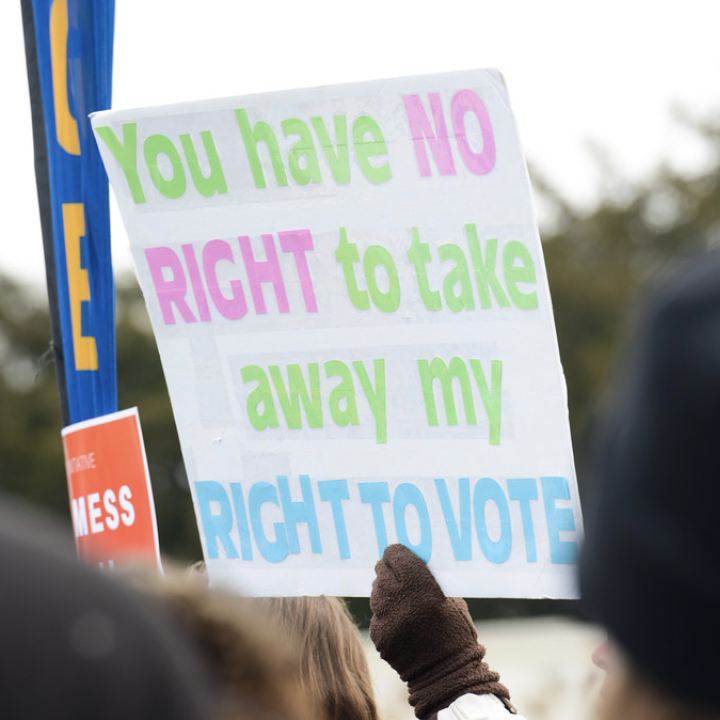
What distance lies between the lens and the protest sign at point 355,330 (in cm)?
210

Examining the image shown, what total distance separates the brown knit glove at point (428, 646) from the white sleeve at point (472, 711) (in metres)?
0.01

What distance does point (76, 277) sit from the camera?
2674 millimetres

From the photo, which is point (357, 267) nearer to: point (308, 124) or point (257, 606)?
point (308, 124)

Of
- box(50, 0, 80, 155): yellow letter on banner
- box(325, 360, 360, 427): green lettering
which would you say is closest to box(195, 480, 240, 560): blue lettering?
box(325, 360, 360, 427): green lettering

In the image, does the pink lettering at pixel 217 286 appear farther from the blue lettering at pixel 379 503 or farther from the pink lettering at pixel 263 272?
the blue lettering at pixel 379 503

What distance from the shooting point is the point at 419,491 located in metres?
2.20

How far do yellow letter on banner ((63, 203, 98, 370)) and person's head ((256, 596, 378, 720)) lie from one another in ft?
2.41

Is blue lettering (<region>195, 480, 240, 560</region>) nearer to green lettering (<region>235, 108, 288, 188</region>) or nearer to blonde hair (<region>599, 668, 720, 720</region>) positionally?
green lettering (<region>235, 108, 288, 188</region>)

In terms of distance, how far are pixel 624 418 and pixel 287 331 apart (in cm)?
163

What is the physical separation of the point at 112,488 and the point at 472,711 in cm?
97

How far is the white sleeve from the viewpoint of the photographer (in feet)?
6.60

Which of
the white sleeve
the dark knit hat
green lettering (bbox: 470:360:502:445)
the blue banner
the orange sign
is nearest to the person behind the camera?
the dark knit hat

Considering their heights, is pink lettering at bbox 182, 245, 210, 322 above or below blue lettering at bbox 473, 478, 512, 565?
above

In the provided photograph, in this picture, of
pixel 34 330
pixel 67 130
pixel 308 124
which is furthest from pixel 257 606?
pixel 34 330
